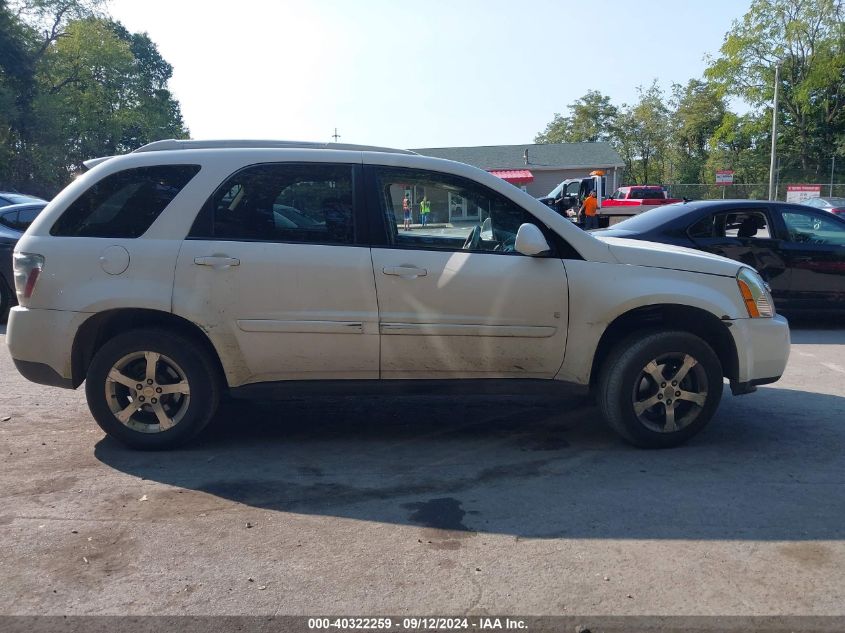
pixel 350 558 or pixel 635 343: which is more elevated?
pixel 635 343

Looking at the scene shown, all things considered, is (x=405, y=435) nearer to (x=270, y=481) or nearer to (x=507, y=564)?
(x=270, y=481)

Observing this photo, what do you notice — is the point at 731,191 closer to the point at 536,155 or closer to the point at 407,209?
the point at 536,155

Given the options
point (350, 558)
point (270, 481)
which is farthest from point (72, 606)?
point (270, 481)

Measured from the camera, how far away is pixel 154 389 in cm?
519

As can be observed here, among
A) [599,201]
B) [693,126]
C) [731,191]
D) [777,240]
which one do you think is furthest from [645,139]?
[777,240]

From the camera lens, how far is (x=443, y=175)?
5.35 meters

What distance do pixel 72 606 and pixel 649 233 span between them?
7600 mm

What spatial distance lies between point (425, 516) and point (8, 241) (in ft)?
27.9

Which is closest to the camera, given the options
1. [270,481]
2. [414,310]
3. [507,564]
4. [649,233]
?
[507,564]

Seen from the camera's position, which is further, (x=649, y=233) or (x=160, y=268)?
(x=649, y=233)

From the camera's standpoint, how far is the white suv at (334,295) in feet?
16.7

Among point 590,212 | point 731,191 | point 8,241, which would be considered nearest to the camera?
point 8,241

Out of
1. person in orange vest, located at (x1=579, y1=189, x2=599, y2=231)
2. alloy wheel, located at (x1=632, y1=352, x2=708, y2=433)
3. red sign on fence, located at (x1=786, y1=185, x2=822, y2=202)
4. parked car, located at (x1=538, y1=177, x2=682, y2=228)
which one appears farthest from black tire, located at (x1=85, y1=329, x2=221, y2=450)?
red sign on fence, located at (x1=786, y1=185, x2=822, y2=202)

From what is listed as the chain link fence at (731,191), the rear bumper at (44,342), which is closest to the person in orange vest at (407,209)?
the rear bumper at (44,342)
